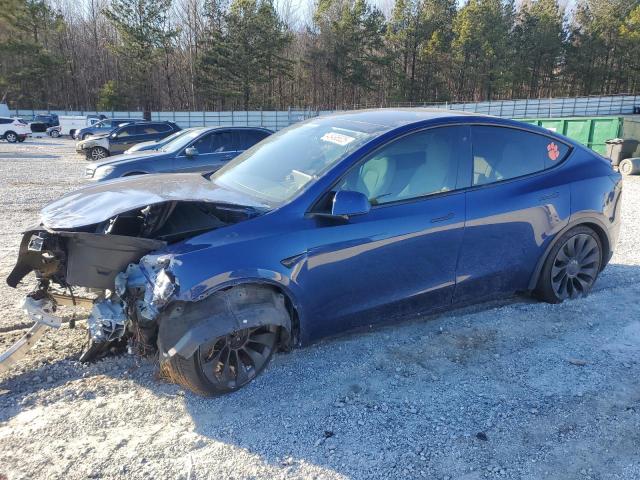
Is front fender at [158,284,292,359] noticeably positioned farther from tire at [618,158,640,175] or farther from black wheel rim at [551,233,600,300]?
tire at [618,158,640,175]

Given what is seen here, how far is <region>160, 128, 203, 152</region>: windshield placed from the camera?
1027 cm

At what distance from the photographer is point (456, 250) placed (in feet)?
11.5

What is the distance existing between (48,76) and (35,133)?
1809cm

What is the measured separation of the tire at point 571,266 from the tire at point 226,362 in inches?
101

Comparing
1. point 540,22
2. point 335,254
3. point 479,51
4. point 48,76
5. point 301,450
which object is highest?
point 540,22

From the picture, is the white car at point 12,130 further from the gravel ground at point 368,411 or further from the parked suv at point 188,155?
the gravel ground at point 368,411

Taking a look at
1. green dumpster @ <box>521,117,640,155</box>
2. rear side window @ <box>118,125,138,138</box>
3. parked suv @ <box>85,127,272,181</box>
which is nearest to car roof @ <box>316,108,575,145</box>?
parked suv @ <box>85,127,272,181</box>

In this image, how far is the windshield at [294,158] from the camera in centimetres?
325

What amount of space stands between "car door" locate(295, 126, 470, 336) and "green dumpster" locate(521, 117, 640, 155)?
15631 mm

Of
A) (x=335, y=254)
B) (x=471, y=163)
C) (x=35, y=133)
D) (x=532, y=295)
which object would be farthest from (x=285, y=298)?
(x=35, y=133)

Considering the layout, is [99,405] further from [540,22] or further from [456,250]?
[540,22]

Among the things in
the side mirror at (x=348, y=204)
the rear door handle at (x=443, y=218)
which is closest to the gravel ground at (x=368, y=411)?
the rear door handle at (x=443, y=218)

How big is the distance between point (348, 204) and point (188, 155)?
7691 mm

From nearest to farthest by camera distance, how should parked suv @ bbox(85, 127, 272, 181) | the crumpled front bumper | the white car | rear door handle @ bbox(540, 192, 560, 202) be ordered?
the crumpled front bumper → rear door handle @ bbox(540, 192, 560, 202) → parked suv @ bbox(85, 127, 272, 181) → the white car
